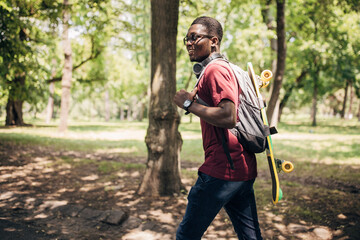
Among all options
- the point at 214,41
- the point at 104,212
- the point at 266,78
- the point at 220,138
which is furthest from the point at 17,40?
the point at 220,138

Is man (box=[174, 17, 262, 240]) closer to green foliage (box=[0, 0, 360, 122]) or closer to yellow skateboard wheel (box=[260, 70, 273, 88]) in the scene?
yellow skateboard wheel (box=[260, 70, 273, 88])

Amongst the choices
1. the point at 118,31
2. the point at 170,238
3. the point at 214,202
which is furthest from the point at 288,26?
the point at 214,202

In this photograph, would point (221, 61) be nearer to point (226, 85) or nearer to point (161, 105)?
point (226, 85)

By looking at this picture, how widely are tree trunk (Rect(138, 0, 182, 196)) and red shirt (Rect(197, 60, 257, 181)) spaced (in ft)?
10.8

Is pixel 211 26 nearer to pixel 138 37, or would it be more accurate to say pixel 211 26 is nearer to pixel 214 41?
pixel 214 41

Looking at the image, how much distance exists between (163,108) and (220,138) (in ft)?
11.2

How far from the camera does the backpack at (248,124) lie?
6.68ft

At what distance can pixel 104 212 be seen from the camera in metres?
4.54

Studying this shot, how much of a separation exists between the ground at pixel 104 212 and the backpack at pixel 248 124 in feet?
7.76

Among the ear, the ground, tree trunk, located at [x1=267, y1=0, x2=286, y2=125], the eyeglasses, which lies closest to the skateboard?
the ear

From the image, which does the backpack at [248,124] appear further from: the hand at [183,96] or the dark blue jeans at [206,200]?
the dark blue jeans at [206,200]

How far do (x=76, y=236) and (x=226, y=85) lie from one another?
10.4 feet

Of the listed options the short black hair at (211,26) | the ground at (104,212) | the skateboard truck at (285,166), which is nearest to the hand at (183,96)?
the short black hair at (211,26)

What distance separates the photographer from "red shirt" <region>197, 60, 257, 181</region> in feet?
6.23
